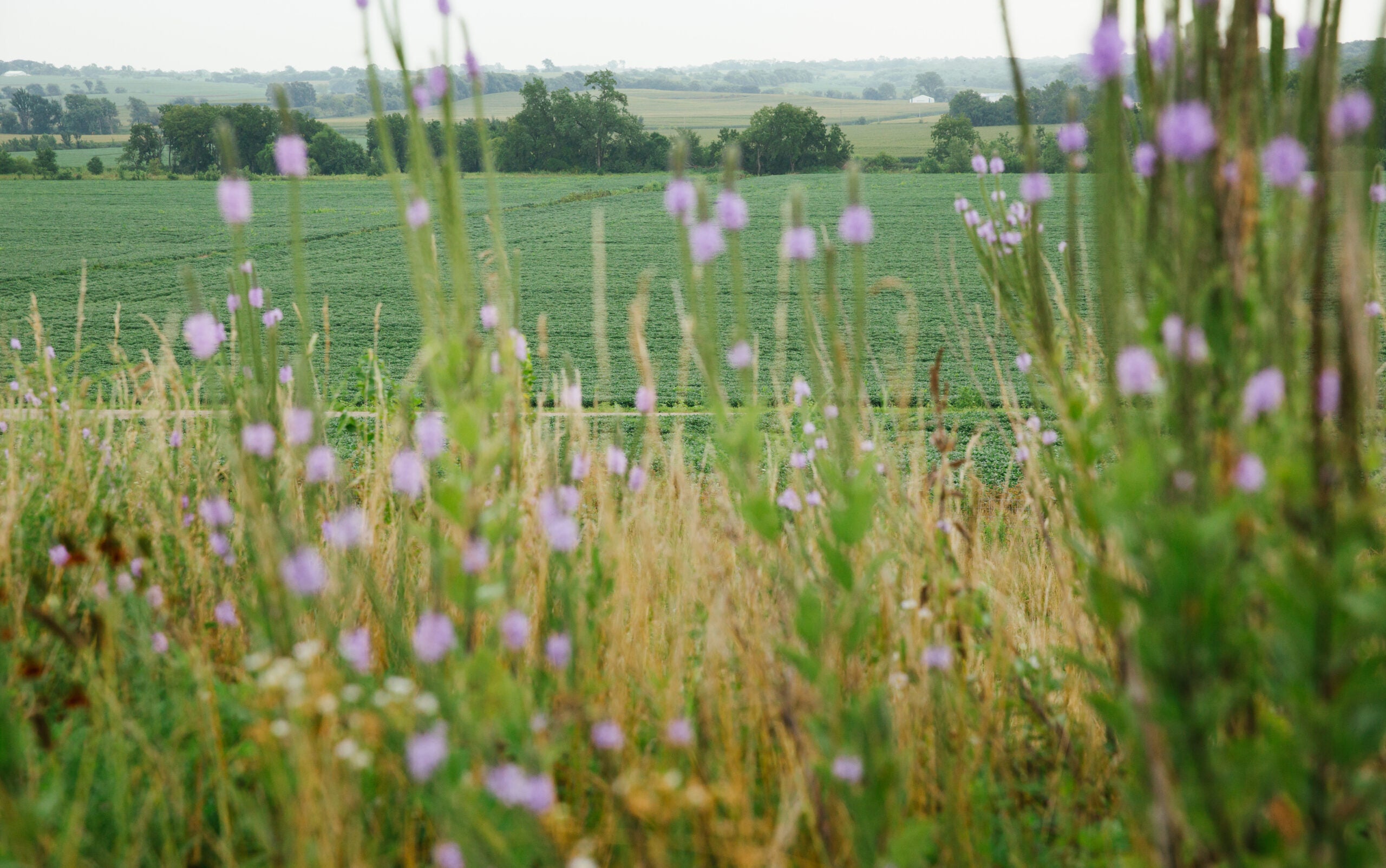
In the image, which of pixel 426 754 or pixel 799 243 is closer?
pixel 426 754

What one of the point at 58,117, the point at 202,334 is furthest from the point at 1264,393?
the point at 58,117

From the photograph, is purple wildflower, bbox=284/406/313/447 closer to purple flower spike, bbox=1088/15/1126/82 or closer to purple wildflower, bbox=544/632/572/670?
purple wildflower, bbox=544/632/572/670

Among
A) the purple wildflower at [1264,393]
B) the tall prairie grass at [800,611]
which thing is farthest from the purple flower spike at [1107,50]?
the purple wildflower at [1264,393]

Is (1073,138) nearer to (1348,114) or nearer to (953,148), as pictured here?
(1348,114)

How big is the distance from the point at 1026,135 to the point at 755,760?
132 centimetres

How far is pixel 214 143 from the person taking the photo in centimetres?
4309

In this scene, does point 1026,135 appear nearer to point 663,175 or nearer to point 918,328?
point 918,328

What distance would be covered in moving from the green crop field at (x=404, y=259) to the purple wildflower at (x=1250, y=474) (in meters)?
2.38

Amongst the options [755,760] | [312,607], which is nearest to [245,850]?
[312,607]

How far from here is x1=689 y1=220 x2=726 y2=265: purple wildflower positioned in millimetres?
1283

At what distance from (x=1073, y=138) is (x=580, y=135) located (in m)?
47.9

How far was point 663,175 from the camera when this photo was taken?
4166 centimetres

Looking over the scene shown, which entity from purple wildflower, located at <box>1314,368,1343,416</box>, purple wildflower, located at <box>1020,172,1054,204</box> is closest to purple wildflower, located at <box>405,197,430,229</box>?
purple wildflower, located at <box>1020,172,1054,204</box>

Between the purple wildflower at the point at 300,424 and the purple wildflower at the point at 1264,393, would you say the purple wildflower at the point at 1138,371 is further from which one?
the purple wildflower at the point at 300,424
